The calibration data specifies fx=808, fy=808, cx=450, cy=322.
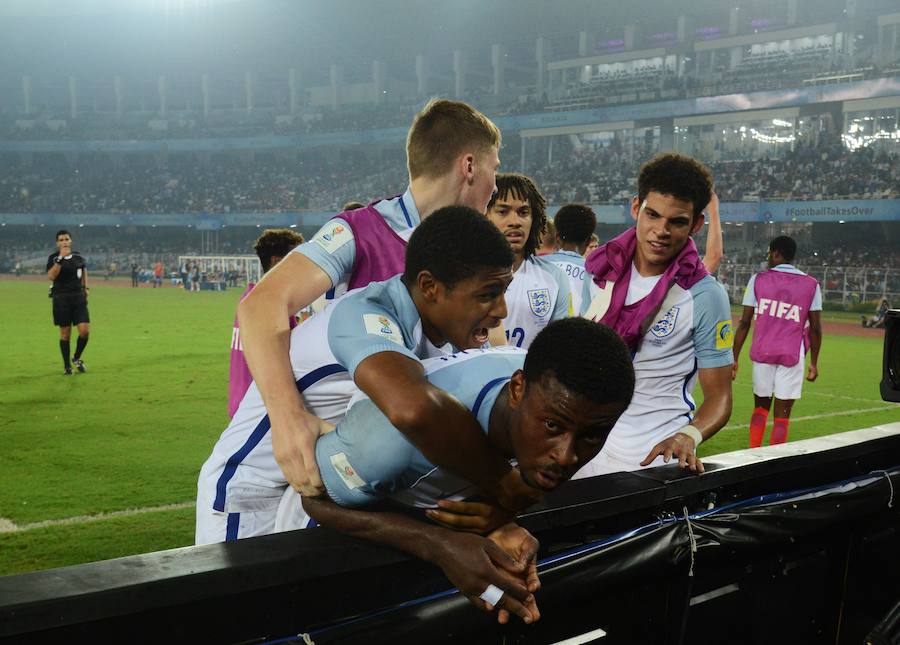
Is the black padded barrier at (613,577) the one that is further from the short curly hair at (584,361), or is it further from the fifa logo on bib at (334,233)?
the fifa logo on bib at (334,233)

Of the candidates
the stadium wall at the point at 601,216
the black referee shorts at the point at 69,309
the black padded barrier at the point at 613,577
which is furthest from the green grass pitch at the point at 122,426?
the stadium wall at the point at 601,216

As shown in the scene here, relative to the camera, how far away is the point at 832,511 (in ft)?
8.08

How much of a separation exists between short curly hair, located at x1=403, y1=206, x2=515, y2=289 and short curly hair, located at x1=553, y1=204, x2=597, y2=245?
369 centimetres

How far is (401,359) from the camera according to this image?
145cm

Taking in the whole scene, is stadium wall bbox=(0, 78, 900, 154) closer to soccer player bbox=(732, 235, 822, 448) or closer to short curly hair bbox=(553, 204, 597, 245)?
soccer player bbox=(732, 235, 822, 448)

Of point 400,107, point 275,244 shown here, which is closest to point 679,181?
point 275,244

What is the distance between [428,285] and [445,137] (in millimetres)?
827

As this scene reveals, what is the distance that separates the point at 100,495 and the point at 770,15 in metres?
50.5

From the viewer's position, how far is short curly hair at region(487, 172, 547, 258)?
3775 millimetres

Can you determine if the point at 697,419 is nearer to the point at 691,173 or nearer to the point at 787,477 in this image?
the point at 787,477

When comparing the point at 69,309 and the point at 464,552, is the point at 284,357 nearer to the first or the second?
the point at 464,552

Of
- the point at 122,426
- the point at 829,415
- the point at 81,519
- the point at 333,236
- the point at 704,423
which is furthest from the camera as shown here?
the point at 829,415

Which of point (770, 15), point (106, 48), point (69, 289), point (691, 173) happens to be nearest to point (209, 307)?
point (69, 289)

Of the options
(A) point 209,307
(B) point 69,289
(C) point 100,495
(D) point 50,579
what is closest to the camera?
(D) point 50,579
